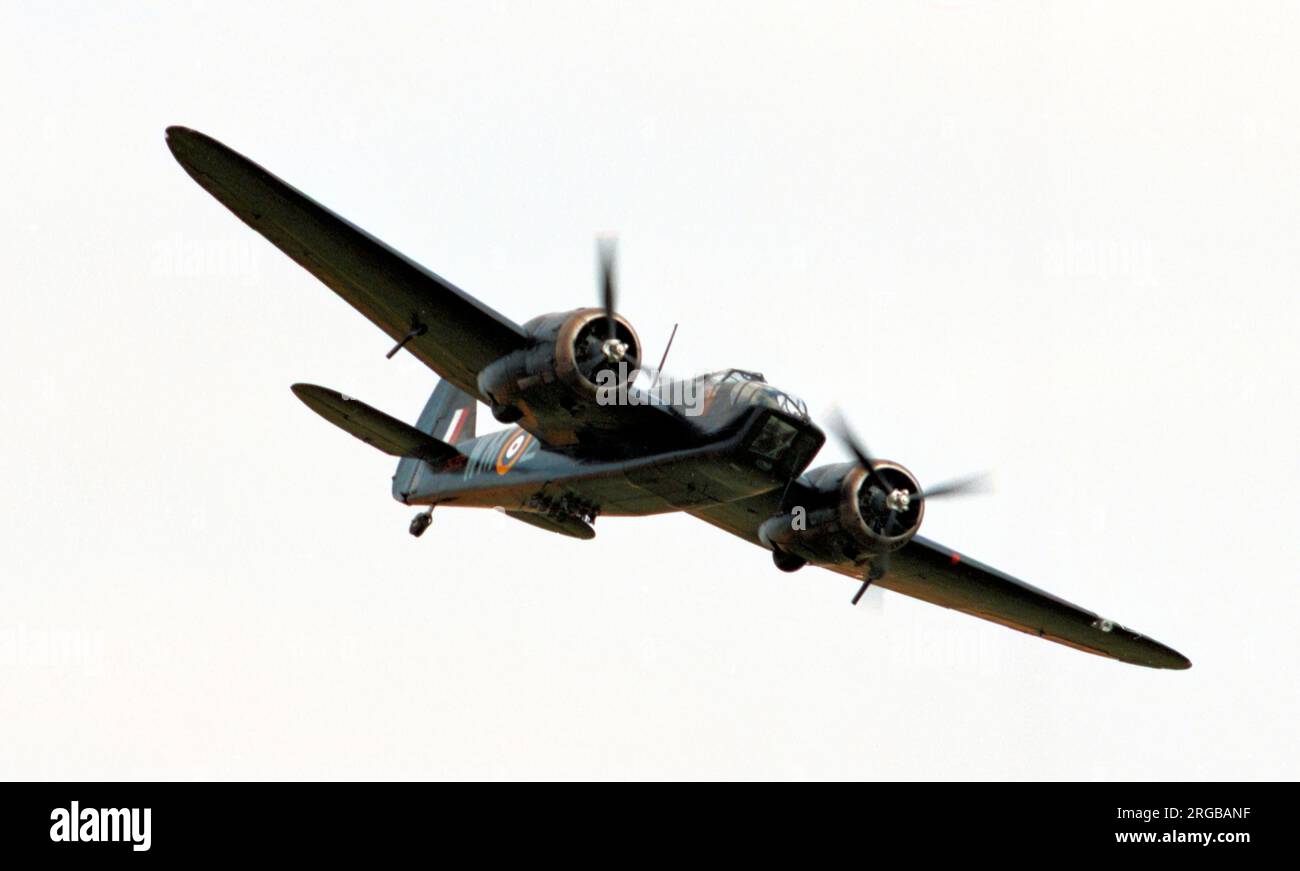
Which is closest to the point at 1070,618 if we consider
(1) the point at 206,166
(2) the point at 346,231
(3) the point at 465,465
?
(3) the point at 465,465

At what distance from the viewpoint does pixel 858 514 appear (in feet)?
70.1

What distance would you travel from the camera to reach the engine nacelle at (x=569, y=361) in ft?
61.0

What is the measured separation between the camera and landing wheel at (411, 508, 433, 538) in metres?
23.9

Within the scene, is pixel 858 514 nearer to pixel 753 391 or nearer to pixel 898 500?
pixel 898 500

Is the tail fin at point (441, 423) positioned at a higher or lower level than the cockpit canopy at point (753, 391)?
higher

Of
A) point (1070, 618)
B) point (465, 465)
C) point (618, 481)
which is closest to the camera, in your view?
point (618, 481)

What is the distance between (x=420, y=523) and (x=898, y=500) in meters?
7.82

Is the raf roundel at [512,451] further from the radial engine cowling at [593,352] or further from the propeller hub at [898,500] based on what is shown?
the propeller hub at [898,500]

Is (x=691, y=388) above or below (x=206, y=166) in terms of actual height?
below

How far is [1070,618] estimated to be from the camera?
1013 inches

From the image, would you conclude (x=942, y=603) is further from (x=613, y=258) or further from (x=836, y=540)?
(x=613, y=258)

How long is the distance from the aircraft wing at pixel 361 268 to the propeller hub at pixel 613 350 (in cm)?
121

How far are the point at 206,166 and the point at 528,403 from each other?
16.1 feet

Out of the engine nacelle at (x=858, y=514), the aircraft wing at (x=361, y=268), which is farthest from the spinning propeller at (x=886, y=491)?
the aircraft wing at (x=361, y=268)
